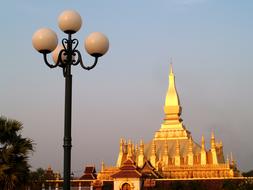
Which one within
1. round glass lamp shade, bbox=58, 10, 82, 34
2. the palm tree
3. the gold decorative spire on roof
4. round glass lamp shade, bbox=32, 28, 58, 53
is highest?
the gold decorative spire on roof

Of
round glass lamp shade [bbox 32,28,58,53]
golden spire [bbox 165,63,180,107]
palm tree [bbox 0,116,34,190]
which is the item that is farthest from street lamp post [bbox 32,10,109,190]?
golden spire [bbox 165,63,180,107]

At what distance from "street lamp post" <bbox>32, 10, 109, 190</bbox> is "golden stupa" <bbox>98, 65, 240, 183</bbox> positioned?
36436 millimetres

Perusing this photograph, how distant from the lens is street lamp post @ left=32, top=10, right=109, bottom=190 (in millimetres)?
8805

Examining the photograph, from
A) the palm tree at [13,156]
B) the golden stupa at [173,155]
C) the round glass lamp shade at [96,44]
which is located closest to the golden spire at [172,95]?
the golden stupa at [173,155]

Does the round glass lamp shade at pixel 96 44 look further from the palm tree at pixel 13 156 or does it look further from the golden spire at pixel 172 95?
the golden spire at pixel 172 95

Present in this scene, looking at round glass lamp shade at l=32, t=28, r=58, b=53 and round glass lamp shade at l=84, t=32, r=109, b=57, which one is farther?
round glass lamp shade at l=84, t=32, r=109, b=57

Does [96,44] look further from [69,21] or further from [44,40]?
[44,40]

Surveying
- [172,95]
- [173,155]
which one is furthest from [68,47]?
[172,95]

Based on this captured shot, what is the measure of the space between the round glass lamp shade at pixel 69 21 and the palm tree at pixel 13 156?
6.92 meters

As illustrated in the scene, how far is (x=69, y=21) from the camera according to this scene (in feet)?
29.8

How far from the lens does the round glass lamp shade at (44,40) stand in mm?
8844

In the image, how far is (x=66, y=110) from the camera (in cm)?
880

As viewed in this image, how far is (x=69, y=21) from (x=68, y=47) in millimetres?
484

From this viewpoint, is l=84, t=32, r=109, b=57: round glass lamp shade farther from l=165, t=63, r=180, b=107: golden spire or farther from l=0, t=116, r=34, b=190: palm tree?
l=165, t=63, r=180, b=107: golden spire
